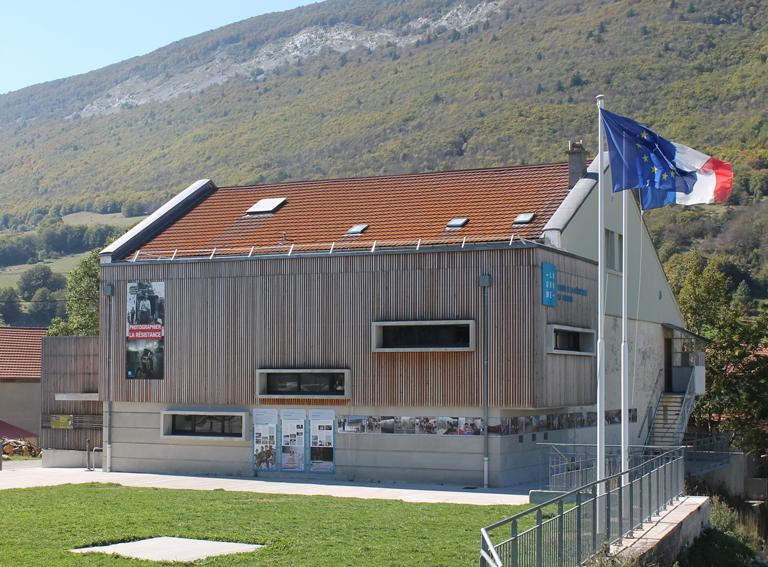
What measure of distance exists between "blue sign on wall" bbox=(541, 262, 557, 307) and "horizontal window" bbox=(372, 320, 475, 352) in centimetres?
215

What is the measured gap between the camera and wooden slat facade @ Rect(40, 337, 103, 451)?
130ft

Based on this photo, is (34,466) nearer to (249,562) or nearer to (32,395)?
(32,395)

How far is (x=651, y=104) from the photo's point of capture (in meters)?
142

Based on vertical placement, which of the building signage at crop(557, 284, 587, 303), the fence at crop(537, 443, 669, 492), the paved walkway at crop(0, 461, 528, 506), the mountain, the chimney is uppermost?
the mountain

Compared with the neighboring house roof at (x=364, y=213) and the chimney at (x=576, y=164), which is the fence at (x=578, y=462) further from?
the chimney at (x=576, y=164)

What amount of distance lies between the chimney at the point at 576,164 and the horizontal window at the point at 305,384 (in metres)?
9.64

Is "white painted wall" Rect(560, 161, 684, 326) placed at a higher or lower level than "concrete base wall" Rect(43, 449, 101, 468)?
higher

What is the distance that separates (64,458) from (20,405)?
15.1 metres

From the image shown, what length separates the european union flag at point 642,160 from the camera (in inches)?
844

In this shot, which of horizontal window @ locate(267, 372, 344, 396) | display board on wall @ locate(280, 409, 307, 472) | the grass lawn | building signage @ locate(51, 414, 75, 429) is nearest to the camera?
the grass lawn

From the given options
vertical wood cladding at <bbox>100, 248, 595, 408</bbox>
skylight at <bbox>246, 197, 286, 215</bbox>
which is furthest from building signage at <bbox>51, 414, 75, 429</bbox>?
skylight at <bbox>246, 197, 286, 215</bbox>

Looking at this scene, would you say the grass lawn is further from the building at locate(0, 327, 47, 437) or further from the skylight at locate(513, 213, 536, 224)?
the building at locate(0, 327, 47, 437)

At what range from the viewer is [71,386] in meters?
39.9

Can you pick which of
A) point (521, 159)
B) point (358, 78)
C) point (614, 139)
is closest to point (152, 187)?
point (358, 78)
